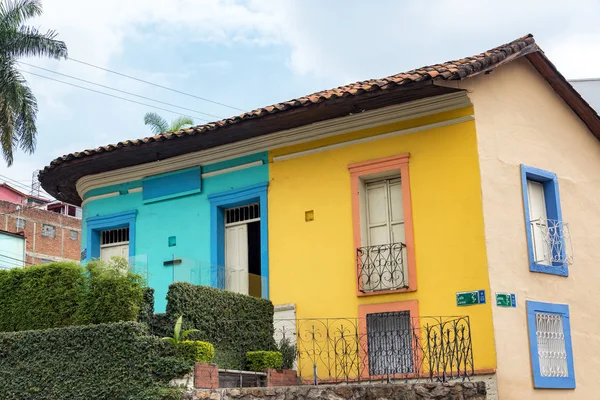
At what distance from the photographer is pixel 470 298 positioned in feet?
42.9

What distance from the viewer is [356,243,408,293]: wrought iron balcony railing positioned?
45.9 ft

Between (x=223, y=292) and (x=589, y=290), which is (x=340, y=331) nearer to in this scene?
(x=223, y=292)

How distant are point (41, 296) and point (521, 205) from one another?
797 cm

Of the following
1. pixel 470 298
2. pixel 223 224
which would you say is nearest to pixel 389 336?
pixel 470 298

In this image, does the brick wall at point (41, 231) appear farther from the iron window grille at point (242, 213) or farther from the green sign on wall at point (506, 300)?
the green sign on wall at point (506, 300)

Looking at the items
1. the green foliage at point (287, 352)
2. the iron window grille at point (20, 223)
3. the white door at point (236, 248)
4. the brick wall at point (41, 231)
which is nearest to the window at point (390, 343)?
the green foliage at point (287, 352)

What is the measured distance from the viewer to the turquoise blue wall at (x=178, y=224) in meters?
16.2

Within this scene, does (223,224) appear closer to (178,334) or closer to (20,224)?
(178,334)

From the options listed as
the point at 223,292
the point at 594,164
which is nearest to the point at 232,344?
the point at 223,292

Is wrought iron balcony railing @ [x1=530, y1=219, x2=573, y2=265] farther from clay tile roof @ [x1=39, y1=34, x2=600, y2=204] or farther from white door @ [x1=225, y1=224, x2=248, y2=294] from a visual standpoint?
white door @ [x1=225, y1=224, x2=248, y2=294]

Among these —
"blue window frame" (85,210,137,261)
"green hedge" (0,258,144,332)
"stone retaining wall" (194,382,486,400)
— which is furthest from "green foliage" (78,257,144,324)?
"blue window frame" (85,210,137,261)

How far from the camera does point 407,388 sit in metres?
10.9

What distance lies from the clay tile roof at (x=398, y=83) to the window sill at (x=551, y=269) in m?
3.35

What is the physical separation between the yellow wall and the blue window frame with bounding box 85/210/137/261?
3.41m
